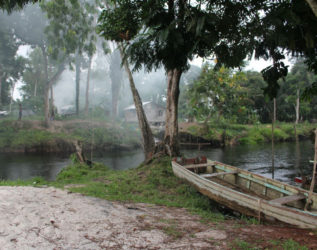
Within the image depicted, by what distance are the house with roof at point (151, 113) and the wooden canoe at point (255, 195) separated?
79.3 feet

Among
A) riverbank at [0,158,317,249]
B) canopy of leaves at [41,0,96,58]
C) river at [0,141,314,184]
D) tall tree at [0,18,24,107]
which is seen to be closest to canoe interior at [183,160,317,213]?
riverbank at [0,158,317,249]

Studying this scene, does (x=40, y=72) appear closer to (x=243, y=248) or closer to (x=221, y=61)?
(x=221, y=61)

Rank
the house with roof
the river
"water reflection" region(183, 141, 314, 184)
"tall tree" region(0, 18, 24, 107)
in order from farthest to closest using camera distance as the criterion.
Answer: the house with roof, "tall tree" region(0, 18, 24, 107), the river, "water reflection" region(183, 141, 314, 184)

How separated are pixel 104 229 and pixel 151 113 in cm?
2945

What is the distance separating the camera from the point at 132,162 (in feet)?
54.0

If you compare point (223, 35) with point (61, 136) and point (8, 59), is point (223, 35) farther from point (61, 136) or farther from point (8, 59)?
point (8, 59)

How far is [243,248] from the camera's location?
3520mm

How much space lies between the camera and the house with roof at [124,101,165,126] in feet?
108

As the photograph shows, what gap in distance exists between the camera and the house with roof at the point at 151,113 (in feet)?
108

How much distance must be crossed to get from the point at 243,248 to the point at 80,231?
7.34 ft

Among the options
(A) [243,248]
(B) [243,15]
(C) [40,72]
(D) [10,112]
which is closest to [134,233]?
(A) [243,248]

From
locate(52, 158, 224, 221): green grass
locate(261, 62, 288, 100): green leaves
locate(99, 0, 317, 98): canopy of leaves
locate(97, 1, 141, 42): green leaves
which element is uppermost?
locate(97, 1, 141, 42): green leaves

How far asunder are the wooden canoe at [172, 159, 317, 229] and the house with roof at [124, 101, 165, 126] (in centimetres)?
2416

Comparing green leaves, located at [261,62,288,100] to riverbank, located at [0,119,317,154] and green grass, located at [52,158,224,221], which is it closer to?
green grass, located at [52,158,224,221]
